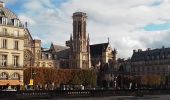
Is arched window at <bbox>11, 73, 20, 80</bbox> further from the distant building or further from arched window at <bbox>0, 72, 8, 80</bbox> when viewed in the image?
the distant building

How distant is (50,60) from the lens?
567 ft

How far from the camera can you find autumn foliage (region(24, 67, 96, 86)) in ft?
Answer: 400

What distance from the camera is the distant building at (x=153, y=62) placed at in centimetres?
18762

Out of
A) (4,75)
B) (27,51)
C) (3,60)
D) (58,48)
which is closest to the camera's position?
(3,60)

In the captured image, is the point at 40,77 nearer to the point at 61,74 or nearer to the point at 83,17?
the point at 61,74

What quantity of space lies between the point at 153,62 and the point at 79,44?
3544 centimetres

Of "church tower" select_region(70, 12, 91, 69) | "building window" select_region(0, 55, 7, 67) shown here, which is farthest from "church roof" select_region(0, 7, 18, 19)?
"church tower" select_region(70, 12, 91, 69)

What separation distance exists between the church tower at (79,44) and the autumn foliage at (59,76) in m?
39.2

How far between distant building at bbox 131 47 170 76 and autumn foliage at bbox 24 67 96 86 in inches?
2105

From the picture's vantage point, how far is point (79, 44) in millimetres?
184250

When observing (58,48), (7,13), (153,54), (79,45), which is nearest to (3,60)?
→ (7,13)

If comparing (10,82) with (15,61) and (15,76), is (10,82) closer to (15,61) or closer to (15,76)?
(15,76)

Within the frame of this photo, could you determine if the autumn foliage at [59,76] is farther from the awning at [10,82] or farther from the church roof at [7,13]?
the church roof at [7,13]

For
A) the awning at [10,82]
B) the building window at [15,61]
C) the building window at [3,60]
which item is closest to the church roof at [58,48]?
the building window at [15,61]
